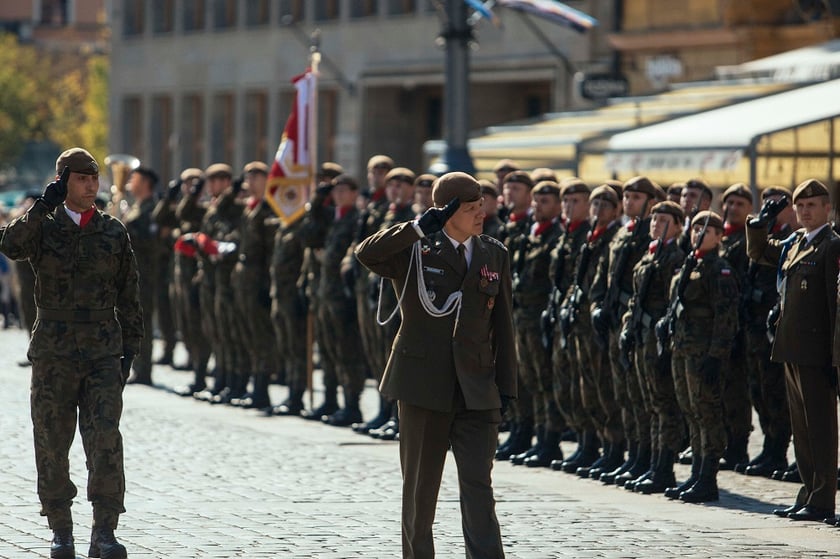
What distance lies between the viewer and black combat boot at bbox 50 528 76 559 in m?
9.83

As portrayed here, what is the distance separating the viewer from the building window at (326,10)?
4466 centimetres

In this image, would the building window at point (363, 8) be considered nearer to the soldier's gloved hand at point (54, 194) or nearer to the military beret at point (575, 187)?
the military beret at point (575, 187)

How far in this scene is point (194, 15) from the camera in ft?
166

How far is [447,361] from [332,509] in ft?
9.15

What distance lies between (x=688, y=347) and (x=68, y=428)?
13.7 feet

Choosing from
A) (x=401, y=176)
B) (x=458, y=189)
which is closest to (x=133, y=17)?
(x=401, y=176)

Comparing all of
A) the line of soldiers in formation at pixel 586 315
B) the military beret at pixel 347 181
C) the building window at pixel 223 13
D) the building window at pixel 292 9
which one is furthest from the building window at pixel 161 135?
the military beret at pixel 347 181

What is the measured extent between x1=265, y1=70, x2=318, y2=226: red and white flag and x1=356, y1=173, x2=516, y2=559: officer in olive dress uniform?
857 centimetres

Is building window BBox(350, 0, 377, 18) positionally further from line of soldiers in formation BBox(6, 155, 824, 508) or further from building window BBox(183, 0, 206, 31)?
line of soldiers in formation BBox(6, 155, 824, 508)

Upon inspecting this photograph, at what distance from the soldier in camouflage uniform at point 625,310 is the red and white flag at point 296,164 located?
4982mm

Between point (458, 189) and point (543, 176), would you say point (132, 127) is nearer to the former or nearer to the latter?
point (543, 176)

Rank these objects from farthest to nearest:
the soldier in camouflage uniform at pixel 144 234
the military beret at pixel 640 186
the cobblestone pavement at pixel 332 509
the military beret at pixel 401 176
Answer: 1. the soldier in camouflage uniform at pixel 144 234
2. the military beret at pixel 401 176
3. the military beret at pixel 640 186
4. the cobblestone pavement at pixel 332 509

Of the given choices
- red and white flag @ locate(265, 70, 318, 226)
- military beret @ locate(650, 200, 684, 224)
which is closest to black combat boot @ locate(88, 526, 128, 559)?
military beret @ locate(650, 200, 684, 224)

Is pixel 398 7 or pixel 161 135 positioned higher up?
pixel 398 7
